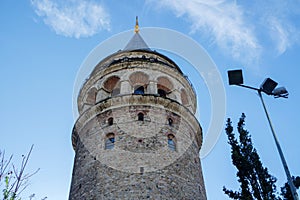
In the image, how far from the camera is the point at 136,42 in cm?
2216

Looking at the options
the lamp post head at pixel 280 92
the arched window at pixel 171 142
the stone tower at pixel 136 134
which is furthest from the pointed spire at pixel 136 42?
the lamp post head at pixel 280 92

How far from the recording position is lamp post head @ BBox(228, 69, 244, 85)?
864 cm

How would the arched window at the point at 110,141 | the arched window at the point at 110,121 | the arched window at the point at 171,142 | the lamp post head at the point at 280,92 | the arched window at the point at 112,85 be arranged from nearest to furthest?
the lamp post head at the point at 280,92, the arched window at the point at 110,141, the arched window at the point at 171,142, the arched window at the point at 110,121, the arched window at the point at 112,85

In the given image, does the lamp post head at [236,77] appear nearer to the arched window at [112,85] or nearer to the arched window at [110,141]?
the arched window at [110,141]

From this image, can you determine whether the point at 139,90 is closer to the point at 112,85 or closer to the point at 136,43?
the point at 112,85

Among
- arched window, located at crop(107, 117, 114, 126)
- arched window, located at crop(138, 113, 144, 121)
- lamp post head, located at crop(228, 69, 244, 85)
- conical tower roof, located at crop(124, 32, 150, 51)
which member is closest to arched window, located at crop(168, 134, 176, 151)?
arched window, located at crop(138, 113, 144, 121)

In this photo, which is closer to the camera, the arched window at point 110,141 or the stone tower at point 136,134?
the stone tower at point 136,134

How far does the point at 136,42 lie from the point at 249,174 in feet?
43.9

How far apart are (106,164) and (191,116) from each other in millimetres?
5503

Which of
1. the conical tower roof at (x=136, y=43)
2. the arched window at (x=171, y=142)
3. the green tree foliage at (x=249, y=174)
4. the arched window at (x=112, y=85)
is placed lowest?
the green tree foliage at (x=249, y=174)

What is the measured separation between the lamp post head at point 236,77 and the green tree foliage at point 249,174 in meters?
4.41

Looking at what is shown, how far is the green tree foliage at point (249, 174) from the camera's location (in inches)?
441

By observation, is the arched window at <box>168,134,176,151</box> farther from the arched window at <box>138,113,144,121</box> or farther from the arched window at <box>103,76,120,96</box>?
the arched window at <box>103,76,120,96</box>

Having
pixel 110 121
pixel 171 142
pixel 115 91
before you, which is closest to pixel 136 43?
pixel 115 91
